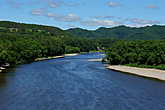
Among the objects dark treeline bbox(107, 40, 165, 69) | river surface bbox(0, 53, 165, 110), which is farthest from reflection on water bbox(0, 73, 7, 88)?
dark treeline bbox(107, 40, 165, 69)

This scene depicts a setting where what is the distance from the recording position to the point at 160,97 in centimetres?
5122

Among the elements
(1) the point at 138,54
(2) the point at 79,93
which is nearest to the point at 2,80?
(2) the point at 79,93

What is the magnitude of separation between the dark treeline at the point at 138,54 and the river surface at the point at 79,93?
2423 centimetres

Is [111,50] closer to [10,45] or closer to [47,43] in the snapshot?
[10,45]

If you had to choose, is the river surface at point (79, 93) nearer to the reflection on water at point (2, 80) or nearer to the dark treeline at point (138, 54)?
the reflection on water at point (2, 80)

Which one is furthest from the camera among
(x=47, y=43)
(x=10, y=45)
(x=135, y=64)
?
(x=47, y=43)

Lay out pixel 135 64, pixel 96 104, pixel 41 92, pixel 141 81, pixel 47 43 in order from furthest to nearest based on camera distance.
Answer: pixel 47 43 < pixel 135 64 < pixel 141 81 < pixel 41 92 < pixel 96 104

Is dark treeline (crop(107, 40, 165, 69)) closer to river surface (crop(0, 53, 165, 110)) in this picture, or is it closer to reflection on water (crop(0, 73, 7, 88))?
river surface (crop(0, 53, 165, 110))

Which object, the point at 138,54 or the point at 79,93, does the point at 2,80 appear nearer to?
the point at 79,93

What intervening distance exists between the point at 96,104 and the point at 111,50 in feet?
225

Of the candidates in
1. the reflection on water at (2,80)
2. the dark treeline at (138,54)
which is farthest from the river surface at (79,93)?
the dark treeline at (138,54)

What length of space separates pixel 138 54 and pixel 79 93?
2146 inches

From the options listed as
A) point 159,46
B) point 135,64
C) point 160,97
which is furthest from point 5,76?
point 159,46

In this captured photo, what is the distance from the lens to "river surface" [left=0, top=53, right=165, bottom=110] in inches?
1762
